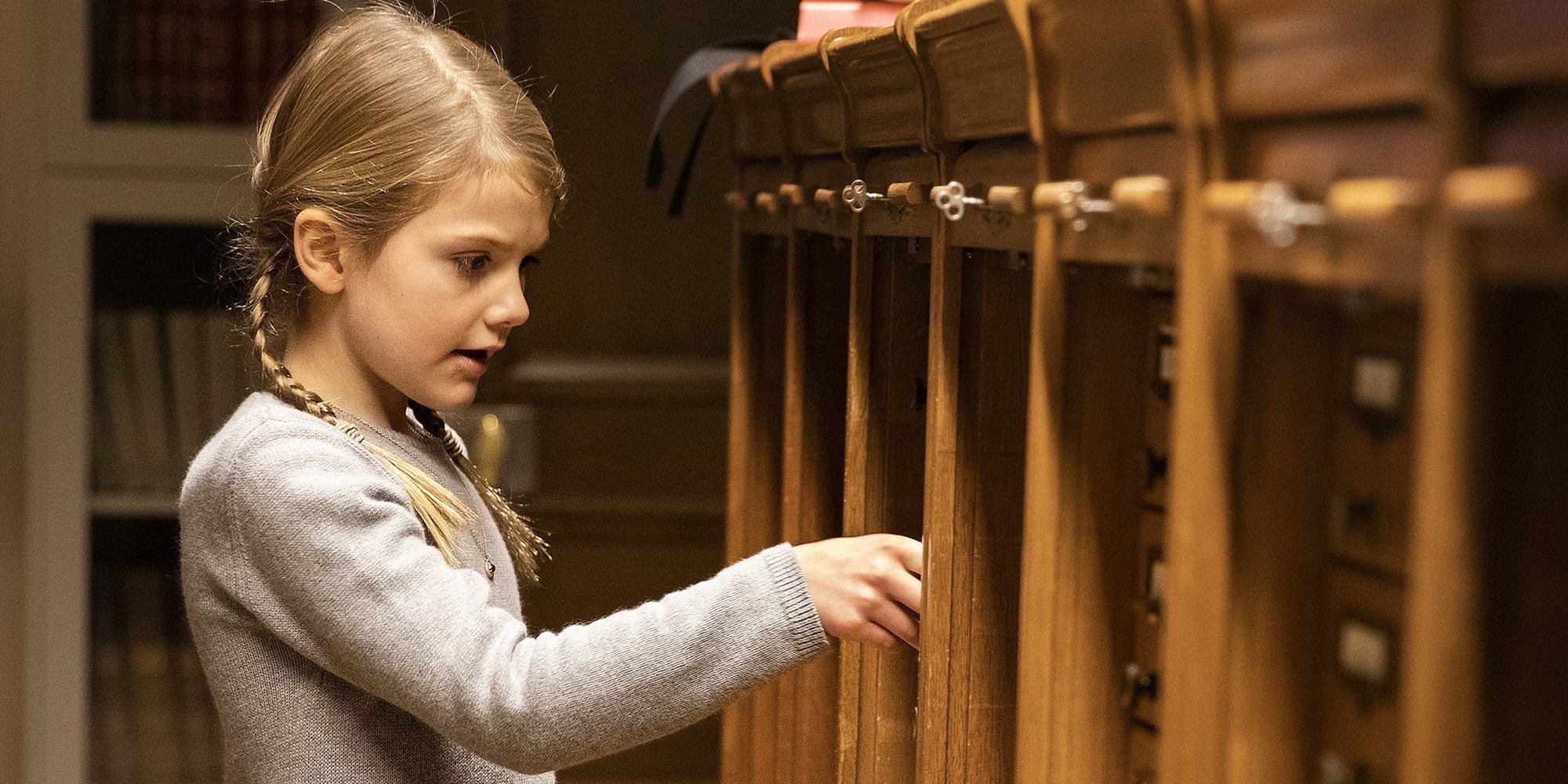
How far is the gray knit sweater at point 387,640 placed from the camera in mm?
1122

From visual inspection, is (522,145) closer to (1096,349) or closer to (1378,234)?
(1096,349)

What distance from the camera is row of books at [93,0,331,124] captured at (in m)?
2.49

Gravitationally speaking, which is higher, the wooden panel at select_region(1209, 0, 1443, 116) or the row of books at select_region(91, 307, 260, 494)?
the wooden panel at select_region(1209, 0, 1443, 116)

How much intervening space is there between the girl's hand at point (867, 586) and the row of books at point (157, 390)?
5.32 ft

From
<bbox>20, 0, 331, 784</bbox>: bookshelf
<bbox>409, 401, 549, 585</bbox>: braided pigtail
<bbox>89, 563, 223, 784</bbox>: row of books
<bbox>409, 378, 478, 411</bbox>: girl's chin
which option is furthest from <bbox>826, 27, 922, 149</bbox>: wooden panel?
<bbox>89, 563, 223, 784</bbox>: row of books

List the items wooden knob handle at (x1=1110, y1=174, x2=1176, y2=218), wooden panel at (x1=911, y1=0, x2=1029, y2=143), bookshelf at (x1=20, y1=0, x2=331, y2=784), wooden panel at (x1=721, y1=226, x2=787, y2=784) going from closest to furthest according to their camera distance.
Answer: wooden knob handle at (x1=1110, y1=174, x2=1176, y2=218)
wooden panel at (x1=911, y1=0, x2=1029, y2=143)
wooden panel at (x1=721, y1=226, x2=787, y2=784)
bookshelf at (x1=20, y1=0, x2=331, y2=784)

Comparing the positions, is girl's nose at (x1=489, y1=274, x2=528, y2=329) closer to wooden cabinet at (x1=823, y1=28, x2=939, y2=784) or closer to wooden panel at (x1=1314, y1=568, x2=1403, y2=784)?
wooden cabinet at (x1=823, y1=28, x2=939, y2=784)

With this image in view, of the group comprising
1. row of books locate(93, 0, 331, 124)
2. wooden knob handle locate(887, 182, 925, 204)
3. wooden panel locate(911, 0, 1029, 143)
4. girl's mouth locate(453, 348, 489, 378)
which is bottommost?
girl's mouth locate(453, 348, 489, 378)

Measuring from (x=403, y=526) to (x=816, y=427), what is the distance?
1.38 feet

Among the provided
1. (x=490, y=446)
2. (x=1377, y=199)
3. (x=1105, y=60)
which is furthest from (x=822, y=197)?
(x=490, y=446)

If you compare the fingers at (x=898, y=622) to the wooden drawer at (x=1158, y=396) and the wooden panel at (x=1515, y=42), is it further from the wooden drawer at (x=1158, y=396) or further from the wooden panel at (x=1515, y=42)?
the wooden panel at (x=1515, y=42)

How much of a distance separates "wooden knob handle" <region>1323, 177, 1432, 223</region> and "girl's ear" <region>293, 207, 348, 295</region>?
91 cm

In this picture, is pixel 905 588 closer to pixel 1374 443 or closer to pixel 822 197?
pixel 822 197

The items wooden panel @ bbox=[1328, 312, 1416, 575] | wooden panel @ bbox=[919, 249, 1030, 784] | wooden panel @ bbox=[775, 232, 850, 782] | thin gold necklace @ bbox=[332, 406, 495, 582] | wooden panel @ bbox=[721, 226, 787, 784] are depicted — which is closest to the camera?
wooden panel @ bbox=[1328, 312, 1416, 575]
